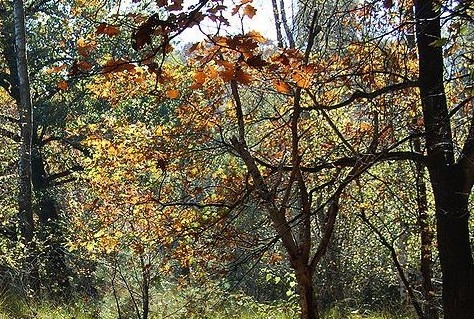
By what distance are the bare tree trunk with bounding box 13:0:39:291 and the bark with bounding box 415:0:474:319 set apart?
577cm

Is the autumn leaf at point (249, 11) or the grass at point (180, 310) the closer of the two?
the autumn leaf at point (249, 11)

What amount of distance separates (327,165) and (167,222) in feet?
7.01

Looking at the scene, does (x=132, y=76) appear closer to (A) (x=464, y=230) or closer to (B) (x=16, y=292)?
(A) (x=464, y=230)

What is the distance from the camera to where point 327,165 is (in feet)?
13.1

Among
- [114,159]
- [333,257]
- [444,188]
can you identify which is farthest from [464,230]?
[333,257]

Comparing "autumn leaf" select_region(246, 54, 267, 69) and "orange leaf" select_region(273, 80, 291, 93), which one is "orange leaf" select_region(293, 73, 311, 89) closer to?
"orange leaf" select_region(273, 80, 291, 93)

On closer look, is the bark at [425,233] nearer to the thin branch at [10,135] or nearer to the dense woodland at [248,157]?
the dense woodland at [248,157]

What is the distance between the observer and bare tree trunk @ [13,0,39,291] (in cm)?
821

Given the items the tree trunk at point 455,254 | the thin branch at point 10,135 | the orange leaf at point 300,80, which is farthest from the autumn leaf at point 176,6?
the thin branch at point 10,135

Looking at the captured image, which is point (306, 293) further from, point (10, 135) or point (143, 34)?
point (10, 135)

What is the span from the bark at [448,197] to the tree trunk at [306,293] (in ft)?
3.03

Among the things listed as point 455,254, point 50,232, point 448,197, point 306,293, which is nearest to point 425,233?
point 455,254

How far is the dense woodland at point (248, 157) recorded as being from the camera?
122 inches

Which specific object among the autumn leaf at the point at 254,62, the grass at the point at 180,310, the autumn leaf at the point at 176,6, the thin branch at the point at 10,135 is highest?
the thin branch at the point at 10,135
